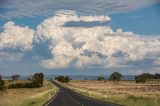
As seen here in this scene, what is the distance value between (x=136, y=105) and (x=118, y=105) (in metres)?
3.62

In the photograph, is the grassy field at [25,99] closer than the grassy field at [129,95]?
No

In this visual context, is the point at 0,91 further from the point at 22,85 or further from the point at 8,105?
the point at 8,105

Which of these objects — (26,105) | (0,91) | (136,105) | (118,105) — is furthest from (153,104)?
(0,91)

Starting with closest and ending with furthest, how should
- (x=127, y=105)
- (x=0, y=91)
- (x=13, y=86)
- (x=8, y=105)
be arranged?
(x=8, y=105), (x=127, y=105), (x=0, y=91), (x=13, y=86)

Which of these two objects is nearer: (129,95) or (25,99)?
(25,99)

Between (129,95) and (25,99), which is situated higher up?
(129,95)

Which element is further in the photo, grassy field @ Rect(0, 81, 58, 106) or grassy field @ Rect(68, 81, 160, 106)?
grassy field @ Rect(0, 81, 58, 106)

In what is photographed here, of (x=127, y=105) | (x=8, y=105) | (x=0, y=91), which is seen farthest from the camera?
(x=0, y=91)

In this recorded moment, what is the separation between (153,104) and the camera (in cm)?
3597

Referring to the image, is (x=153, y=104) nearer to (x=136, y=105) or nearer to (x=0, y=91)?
(x=136, y=105)

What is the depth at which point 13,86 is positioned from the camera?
165250mm

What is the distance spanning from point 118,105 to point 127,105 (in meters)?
1.56

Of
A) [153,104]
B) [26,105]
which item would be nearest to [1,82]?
[26,105]

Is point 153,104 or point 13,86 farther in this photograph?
point 13,86
